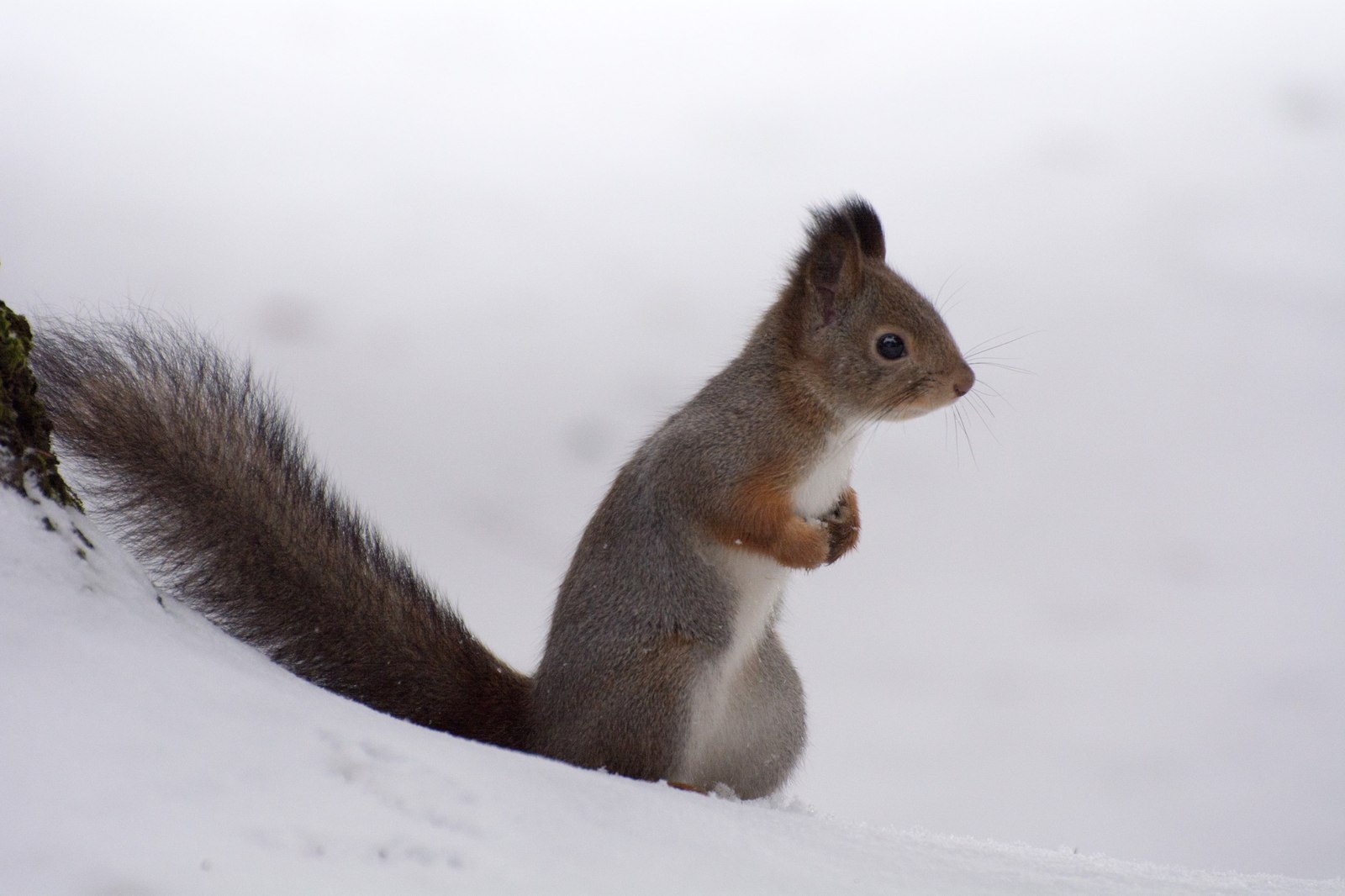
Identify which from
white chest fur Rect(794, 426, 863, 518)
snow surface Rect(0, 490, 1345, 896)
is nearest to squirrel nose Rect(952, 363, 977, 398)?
white chest fur Rect(794, 426, 863, 518)

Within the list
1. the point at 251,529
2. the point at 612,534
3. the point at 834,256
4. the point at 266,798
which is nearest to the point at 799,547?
the point at 612,534

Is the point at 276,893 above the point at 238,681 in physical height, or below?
below

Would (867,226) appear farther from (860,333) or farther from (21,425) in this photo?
(21,425)

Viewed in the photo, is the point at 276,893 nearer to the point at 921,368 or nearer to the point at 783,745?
the point at 783,745

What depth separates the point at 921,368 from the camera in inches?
70.6

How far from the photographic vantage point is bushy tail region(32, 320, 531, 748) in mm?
Answer: 1524

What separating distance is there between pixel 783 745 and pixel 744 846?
680 millimetres

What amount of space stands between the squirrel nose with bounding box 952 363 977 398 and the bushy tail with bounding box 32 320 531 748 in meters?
0.85

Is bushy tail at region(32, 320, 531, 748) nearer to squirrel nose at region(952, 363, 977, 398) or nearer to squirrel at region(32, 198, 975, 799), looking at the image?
squirrel at region(32, 198, 975, 799)

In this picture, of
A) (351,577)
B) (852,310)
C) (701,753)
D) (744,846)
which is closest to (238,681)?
(744,846)

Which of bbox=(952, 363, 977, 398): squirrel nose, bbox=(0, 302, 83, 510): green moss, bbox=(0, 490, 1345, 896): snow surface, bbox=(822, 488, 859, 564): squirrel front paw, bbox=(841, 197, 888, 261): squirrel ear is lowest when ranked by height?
bbox=(0, 490, 1345, 896): snow surface

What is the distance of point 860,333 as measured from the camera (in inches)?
71.5

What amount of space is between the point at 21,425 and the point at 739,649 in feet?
3.24

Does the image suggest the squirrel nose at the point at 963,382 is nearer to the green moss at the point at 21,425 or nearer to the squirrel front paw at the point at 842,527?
the squirrel front paw at the point at 842,527
